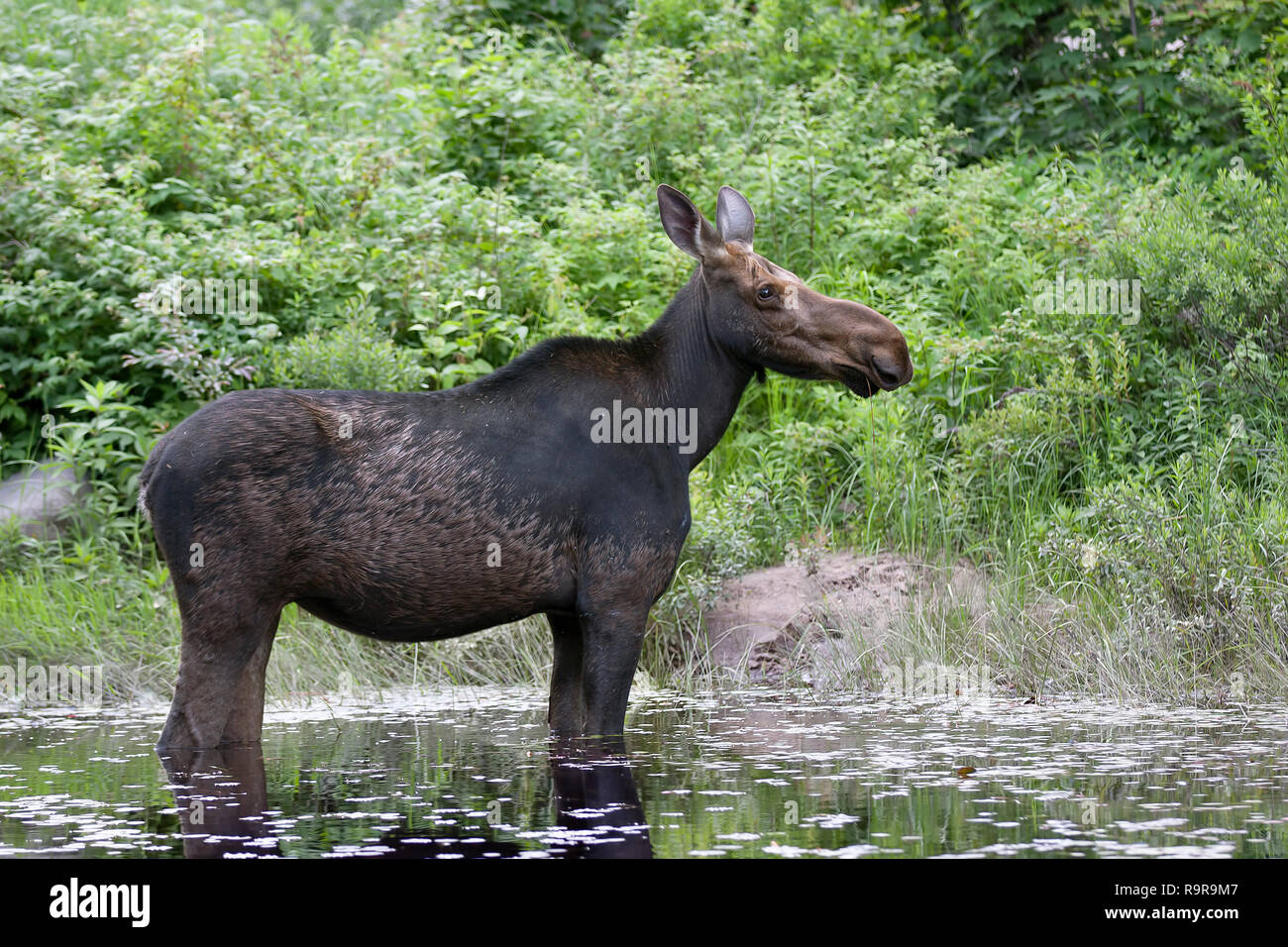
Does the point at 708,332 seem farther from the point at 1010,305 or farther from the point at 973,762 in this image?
the point at 1010,305

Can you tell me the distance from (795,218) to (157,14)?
284 inches

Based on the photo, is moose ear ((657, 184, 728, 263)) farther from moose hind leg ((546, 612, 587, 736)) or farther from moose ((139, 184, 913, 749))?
moose hind leg ((546, 612, 587, 736))

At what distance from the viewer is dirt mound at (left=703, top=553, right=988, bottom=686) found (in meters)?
8.65

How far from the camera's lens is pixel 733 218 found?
6.83 meters

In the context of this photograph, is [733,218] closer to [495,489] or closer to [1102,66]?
[495,489]

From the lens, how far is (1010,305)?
1144cm

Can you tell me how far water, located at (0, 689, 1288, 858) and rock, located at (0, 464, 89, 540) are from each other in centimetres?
316

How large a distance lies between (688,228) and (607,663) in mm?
Answer: 1981

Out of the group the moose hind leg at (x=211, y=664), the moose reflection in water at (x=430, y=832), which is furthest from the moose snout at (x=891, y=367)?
the moose hind leg at (x=211, y=664)

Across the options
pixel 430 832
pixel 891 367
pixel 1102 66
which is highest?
pixel 1102 66

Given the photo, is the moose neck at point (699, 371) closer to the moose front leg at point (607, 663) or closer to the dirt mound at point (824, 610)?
the moose front leg at point (607, 663)

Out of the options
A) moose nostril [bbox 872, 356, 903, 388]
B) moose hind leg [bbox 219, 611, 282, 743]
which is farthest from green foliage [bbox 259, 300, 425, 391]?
moose nostril [bbox 872, 356, 903, 388]

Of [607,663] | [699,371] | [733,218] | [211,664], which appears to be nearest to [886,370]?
[699,371]

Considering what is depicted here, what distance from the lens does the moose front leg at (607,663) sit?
622 centimetres
